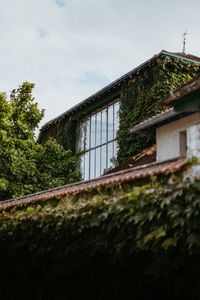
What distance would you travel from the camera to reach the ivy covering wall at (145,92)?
17578 mm

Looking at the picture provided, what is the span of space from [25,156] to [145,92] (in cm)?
533

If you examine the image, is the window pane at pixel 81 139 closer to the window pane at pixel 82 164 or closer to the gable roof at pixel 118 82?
the window pane at pixel 82 164

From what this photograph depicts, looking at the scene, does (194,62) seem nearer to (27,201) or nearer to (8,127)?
(8,127)

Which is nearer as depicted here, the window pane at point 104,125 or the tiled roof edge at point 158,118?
the tiled roof edge at point 158,118

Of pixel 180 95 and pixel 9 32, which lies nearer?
pixel 180 95

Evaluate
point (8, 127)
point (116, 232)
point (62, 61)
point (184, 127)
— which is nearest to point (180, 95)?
point (184, 127)

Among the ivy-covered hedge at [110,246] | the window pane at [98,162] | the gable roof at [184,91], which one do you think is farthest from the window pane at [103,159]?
the ivy-covered hedge at [110,246]

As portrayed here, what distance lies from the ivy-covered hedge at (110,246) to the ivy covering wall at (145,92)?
8369 mm

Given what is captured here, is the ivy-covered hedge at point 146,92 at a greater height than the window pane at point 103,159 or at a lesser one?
greater

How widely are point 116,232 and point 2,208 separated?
16.7ft

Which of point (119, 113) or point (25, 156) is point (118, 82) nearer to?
point (119, 113)

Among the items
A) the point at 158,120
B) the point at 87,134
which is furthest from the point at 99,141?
the point at 158,120

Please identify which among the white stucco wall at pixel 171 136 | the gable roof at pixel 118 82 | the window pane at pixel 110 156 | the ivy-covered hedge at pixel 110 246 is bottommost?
the ivy-covered hedge at pixel 110 246

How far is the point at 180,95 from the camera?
34.2 ft
